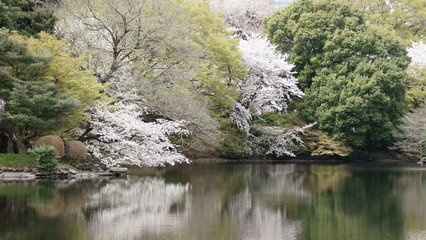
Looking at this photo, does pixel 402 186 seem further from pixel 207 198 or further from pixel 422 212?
pixel 207 198

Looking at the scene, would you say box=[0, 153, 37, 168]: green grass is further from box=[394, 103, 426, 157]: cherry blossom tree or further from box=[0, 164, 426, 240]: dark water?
box=[394, 103, 426, 157]: cherry blossom tree

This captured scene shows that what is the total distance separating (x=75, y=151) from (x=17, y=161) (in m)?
2.14

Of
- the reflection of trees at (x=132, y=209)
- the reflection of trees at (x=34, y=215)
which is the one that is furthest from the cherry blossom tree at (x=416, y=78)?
the reflection of trees at (x=34, y=215)

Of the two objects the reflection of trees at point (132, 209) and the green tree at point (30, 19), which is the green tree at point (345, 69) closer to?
the green tree at point (30, 19)

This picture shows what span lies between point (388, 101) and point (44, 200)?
23.9 metres

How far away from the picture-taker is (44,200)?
40.3 feet

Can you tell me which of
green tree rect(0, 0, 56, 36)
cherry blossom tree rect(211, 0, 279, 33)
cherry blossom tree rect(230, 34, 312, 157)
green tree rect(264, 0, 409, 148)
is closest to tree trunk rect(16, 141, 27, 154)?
green tree rect(0, 0, 56, 36)

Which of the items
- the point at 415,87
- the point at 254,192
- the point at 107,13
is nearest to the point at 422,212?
the point at 254,192

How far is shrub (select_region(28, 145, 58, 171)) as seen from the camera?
55.2ft

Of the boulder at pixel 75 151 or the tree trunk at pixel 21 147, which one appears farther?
the boulder at pixel 75 151

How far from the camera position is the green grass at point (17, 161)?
16.8 meters

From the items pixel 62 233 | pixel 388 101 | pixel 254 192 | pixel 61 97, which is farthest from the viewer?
pixel 388 101

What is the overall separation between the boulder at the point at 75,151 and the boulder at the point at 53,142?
1.84 ft

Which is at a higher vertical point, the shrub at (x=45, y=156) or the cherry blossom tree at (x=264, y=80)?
the cherry blossom tree at (x=264, y=80)
